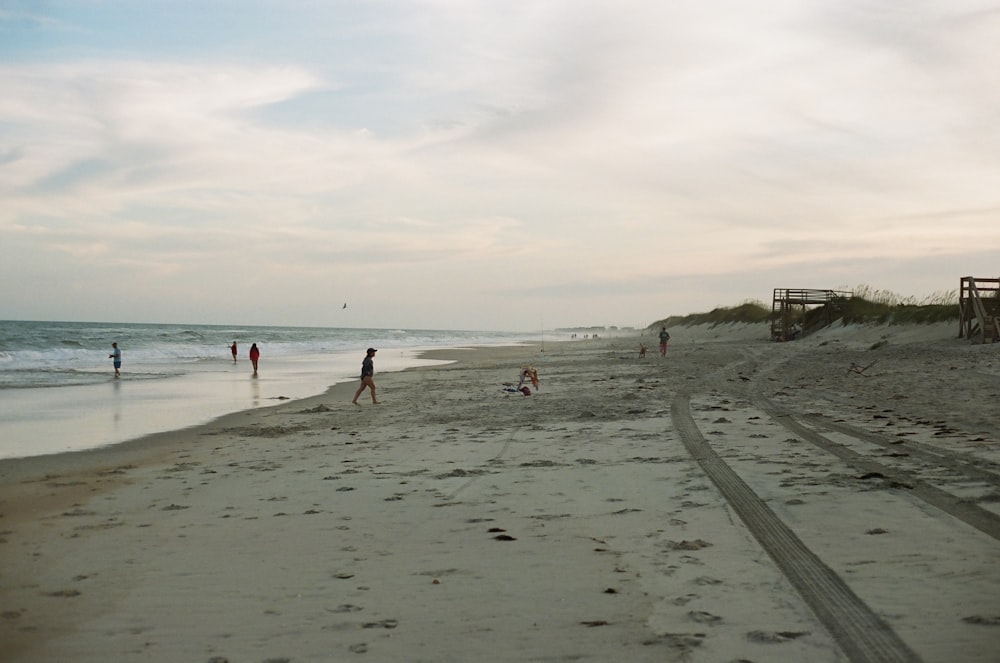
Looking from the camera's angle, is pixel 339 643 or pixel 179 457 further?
pixel 179 457

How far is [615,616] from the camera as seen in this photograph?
415cm

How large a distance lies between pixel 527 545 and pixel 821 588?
6.56 feet

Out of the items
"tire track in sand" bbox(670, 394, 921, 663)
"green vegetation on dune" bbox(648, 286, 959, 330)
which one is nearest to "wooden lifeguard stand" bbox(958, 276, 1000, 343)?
"green vegetation on dune" bbox(648, 286, 959, 330)

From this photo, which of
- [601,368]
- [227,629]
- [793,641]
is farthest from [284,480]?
[601,368]

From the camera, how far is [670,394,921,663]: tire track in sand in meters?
3.54

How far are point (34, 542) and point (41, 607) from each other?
1.78 m

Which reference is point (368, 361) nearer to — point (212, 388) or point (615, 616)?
point (212, 388)

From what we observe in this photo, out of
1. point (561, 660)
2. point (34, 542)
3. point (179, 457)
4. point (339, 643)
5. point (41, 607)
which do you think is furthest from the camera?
point (179, 457)

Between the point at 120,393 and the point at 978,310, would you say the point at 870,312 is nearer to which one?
the point at 978,310

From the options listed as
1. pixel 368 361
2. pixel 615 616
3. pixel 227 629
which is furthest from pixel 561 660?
pixel 368 361

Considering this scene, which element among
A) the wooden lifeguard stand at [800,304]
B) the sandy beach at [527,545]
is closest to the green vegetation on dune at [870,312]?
the wooden lifeguard stand at [800,304]

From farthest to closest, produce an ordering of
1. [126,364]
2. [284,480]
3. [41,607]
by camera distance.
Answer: [126,364] < [284,480] < [41,607]

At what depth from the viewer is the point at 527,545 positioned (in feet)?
18.2

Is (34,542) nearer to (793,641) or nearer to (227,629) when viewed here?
(227,629)
